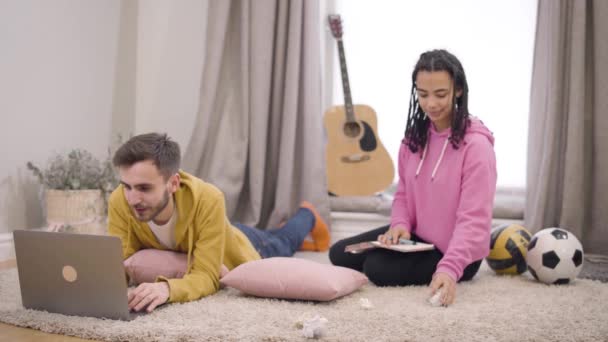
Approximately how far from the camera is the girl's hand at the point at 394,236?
193 centimetres

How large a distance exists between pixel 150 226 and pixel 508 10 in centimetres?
212

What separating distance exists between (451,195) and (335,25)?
1439mm

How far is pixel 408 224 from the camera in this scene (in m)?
2.06

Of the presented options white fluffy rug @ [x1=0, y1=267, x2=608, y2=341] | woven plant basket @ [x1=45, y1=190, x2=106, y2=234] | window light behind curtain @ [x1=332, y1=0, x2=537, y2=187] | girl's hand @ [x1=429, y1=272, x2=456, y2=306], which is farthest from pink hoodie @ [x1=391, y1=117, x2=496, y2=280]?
woven plant basket @ [x1=45, y1=190, x2=106, y2=234]

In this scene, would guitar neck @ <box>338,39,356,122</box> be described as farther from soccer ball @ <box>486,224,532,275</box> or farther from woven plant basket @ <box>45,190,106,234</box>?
woven plant basket @ <box>45,190,106,234</box>

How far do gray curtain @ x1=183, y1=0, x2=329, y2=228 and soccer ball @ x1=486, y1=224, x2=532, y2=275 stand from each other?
3.34 feet

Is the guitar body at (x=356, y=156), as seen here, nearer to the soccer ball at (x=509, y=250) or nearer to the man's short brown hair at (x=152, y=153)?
the soccer ball at (x=509, y=250)

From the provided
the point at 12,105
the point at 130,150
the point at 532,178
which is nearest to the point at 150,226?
the point at 130,150

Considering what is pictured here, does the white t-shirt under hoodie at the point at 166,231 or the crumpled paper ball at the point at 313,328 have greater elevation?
the white t-shirt under hoodie at the point at 166,231

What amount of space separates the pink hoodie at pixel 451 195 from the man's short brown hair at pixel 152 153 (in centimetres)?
80

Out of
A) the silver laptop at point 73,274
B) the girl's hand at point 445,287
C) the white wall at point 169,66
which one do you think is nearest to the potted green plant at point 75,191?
Result: the white wall at point 169,66

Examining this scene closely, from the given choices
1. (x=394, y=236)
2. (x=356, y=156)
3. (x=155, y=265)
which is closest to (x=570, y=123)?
(x=356, y=156)

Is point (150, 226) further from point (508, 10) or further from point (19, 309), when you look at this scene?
point (508, 10)

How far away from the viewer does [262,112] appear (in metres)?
2.98
